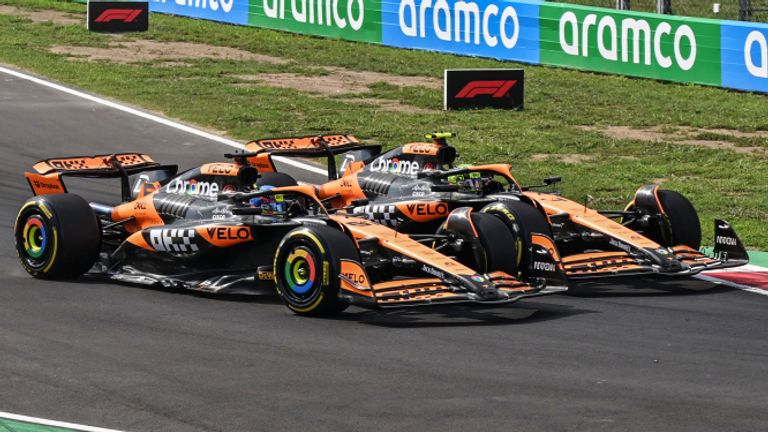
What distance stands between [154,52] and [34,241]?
1996cm

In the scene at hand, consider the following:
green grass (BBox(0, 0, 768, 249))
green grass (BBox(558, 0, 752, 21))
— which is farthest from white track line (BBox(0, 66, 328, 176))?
green grass (BBox(558, 0, 752, 21))

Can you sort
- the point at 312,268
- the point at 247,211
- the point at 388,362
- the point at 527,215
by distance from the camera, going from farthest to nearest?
the point at 527,215, the point at 247,211, the point at 312,268, the point at 388,362

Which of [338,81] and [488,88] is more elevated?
[338,81]

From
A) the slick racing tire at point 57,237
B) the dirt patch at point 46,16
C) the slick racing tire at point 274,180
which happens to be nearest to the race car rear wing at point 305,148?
the slick racing tire at point 274,180

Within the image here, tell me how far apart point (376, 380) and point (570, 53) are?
21.4m

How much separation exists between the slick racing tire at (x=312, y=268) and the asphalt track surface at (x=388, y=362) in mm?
196

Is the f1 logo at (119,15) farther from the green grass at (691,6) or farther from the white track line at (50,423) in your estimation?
the white track line at (50,423)

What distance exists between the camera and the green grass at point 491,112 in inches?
835

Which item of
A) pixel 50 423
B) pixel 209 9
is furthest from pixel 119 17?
pixel 50 423

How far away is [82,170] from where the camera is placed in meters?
15.2

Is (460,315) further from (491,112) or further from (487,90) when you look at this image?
(487,90)

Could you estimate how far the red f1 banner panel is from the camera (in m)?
26.8

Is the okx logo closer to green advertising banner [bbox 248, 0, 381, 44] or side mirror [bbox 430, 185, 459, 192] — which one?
green advertising banner [bbox 248, 0, 381, 44]

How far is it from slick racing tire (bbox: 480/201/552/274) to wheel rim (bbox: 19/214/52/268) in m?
4.22
